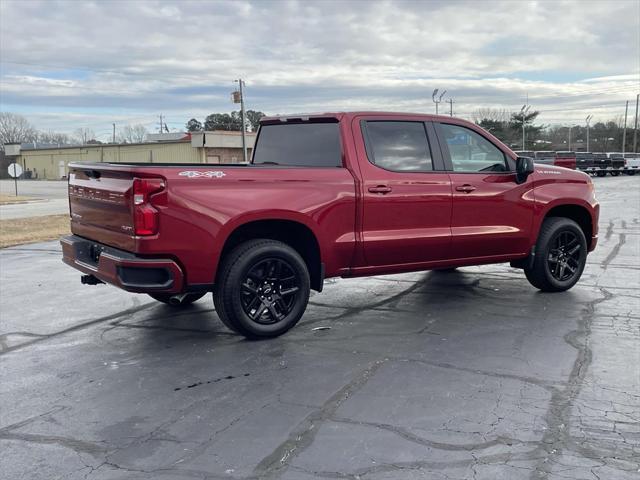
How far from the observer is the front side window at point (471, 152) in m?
6.43

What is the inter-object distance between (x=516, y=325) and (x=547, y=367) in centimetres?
119

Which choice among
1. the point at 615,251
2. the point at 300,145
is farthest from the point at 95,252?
the point at 615,251

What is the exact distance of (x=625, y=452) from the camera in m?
3.35

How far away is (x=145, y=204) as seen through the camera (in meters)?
4.75

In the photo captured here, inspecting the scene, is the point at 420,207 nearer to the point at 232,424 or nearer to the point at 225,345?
the point at 225,345

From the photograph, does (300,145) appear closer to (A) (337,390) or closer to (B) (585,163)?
(A) (337,390)

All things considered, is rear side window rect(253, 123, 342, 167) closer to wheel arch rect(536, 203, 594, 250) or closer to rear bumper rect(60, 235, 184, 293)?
rear bumper rect(60, 235, 184, 293)

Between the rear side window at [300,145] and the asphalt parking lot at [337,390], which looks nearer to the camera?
the asphalt parking lot at [337,390]

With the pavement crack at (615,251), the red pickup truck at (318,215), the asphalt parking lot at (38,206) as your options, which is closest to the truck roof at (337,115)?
the red pickup truck at (318,215)

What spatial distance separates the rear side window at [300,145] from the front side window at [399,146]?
346 mm

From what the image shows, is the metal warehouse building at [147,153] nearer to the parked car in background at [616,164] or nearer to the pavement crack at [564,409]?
the parked car in background at [616,164]

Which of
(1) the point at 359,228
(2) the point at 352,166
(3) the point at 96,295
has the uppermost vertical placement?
(2) the point at 352,166

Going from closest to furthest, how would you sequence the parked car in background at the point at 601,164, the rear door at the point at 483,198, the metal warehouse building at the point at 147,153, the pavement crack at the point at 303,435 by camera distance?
1. the pavement crack at the point at 303,435
2. the rear door at the point at 483,198
3. the parked car in background at the point at 601,164
4. the metal warehouse building at the point at 147,153

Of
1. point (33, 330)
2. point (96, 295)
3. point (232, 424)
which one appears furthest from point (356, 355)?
point (96, 295)
